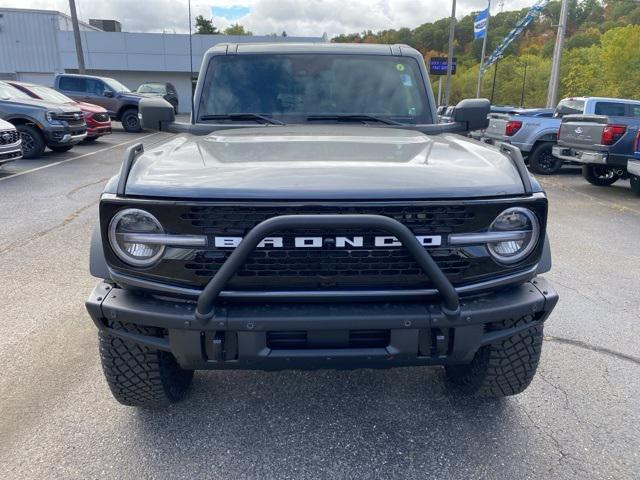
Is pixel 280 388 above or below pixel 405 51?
below

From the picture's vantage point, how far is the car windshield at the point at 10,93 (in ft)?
38.4

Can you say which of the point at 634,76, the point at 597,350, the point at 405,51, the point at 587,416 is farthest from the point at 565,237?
the point at 634,76

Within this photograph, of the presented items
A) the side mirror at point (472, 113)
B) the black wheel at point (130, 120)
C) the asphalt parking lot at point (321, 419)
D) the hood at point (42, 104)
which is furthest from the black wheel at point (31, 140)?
the side mirror at point (472, 113)

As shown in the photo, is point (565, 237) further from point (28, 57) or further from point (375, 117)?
point (28, 57)

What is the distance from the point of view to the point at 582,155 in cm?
966

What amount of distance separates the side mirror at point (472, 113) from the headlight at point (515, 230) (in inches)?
64.3

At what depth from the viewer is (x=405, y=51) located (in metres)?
3.85

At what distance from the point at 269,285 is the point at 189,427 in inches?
39.3

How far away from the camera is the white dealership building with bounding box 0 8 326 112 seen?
37.0 m

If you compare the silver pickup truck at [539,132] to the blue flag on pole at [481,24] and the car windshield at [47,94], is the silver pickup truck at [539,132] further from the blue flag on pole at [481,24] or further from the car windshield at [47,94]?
the blue flag on pole at [481,24]

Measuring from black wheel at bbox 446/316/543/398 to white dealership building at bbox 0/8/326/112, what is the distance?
37.2 meters

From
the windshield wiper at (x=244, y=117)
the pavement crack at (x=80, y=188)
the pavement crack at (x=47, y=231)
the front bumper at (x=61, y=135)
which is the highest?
the windshield wiper at (x=244, y=117)

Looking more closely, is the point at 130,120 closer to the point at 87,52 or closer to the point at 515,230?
the point at 515,230

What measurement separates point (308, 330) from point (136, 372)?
3.10ft
